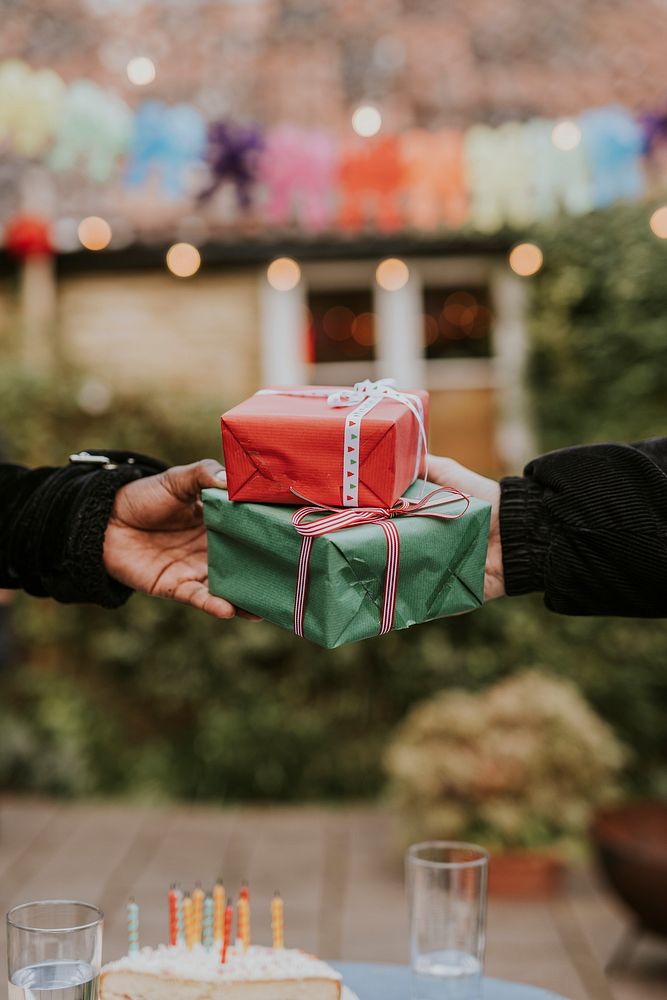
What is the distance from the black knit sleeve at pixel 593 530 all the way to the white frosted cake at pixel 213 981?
2.12ft

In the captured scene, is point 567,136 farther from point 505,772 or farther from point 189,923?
point 189,923

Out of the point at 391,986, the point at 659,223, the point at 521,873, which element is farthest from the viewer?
the point at 659,223

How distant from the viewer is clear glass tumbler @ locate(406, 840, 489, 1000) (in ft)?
5.31

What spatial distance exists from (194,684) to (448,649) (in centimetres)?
144

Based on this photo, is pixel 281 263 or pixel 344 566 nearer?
pixel 344 566

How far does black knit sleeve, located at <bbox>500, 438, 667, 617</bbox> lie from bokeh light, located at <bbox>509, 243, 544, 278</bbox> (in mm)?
4817

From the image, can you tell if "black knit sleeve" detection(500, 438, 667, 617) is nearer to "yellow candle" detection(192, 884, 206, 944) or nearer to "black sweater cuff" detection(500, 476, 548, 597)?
"black sweater cuff" detection(500, 476, 548, 597)

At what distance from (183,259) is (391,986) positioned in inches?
209

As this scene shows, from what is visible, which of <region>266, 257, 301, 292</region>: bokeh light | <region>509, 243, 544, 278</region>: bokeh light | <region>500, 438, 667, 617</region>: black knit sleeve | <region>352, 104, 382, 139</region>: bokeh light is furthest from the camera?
<region>266, 257, 301, 292</region>: bokeh light

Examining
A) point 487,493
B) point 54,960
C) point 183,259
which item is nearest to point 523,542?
point 487,493

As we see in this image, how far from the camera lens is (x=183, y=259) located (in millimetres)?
6484

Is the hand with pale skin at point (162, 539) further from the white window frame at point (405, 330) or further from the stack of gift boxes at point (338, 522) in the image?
the white window frame at point (405, 330)

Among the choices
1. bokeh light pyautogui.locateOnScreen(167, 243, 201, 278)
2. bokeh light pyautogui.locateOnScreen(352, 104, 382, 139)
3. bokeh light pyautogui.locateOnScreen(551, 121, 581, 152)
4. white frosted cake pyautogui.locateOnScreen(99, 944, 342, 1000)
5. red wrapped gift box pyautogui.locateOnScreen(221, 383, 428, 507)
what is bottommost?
white frosted cake pyautogui.locateOnScreen(99, 944, 342, 1000)

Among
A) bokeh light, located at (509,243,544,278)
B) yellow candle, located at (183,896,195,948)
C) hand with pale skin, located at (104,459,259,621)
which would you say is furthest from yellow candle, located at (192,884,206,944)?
bokeh light, located at (509,243,544,278)
